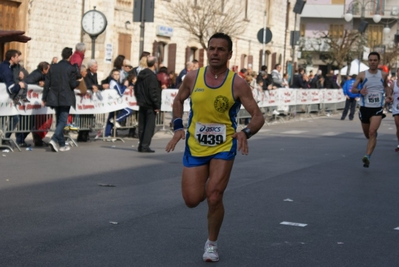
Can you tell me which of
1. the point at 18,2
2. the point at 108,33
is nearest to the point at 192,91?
the point at 18,2

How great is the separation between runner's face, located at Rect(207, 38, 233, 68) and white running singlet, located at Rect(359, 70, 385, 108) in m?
8.66

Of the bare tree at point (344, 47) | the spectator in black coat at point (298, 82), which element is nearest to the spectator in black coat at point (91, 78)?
the spectator in black coat at point (298, 82)

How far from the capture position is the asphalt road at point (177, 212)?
7.31 m

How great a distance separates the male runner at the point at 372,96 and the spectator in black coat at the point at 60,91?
488cm

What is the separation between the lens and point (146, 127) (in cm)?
1670

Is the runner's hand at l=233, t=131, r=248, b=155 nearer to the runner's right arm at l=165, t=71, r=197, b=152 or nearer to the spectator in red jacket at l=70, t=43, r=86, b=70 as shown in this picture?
the runner's right arm at l=165, t=71, r=197, b=152

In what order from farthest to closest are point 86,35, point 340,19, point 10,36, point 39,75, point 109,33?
1. point 340,19
2. point 109,33
3. point 86,35
4. point 39,75
5. point 10,36

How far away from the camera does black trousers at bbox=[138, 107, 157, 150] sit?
16641mm

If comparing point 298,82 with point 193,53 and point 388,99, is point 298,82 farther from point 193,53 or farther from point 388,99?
point 388,99

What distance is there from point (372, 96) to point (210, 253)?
906cm

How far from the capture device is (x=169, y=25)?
124 ft

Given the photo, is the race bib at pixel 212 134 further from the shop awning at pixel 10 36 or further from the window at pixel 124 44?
the window at pixel 124 44

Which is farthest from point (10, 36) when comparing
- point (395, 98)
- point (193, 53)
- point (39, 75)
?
point (193, 53)

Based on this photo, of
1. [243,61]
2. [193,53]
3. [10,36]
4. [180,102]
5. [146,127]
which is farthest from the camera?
[243,61]
